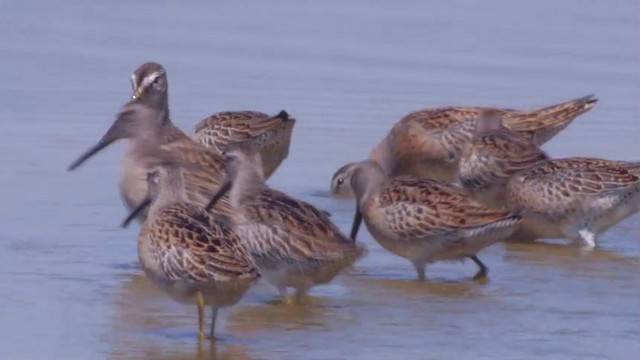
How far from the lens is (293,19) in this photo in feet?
54.3

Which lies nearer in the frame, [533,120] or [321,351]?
[321,351]

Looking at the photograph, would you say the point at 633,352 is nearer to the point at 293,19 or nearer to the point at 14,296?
the point at 14,296

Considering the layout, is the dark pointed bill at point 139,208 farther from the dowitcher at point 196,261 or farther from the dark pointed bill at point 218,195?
the dowitcher at point 196,261

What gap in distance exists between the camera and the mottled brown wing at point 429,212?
975cm

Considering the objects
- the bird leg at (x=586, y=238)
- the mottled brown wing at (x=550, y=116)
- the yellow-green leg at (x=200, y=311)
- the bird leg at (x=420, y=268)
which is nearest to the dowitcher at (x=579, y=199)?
the bird leg at (x=586, y=238)

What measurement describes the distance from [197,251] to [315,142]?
459cm

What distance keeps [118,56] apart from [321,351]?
7.12 m

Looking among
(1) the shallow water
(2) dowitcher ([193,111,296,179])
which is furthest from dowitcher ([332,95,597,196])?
(2) dowitcher ([193,111,296,179])

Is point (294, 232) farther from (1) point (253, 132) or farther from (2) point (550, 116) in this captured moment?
(2) point (550, 116)

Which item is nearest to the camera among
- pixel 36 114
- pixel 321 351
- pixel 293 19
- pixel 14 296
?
pixel 321 351

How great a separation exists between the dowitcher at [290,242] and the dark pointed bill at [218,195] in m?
0.13

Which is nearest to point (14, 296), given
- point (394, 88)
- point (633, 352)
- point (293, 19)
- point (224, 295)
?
point (224, 295)

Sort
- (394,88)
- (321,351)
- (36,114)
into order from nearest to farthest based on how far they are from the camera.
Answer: (321,351) → (36,114) → (394,88)

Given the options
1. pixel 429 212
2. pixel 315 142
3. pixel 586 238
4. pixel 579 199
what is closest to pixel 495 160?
pixel 579 199
